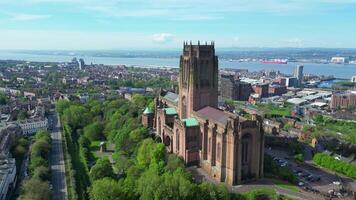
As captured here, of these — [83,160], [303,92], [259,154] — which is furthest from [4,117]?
[303,92]

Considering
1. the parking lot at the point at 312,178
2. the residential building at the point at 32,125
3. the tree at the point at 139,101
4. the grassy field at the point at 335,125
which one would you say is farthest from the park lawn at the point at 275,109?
A: the residential building at the point at 32,125

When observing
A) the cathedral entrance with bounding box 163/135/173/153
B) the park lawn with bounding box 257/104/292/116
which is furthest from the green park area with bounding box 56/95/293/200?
the park lawn with bounding box 257/104/292/116

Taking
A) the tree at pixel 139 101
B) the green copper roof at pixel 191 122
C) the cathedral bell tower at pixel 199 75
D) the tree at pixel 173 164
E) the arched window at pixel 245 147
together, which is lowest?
the tree at pixel 173 164

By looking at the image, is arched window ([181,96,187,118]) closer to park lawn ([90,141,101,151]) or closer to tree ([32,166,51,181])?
park lawn ([90,141,101,151])

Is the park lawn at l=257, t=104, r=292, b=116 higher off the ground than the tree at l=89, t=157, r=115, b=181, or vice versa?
the tree at l=89, t=157, r=115, b=181

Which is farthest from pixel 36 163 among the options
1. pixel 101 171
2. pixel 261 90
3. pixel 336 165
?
pixel 261 90

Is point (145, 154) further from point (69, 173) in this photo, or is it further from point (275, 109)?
point (275, 109)

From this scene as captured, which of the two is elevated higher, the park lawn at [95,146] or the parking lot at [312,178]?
the parking lot at [312,178]

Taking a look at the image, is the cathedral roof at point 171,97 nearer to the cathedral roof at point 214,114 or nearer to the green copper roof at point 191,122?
the cathedral roof at point 214,114
